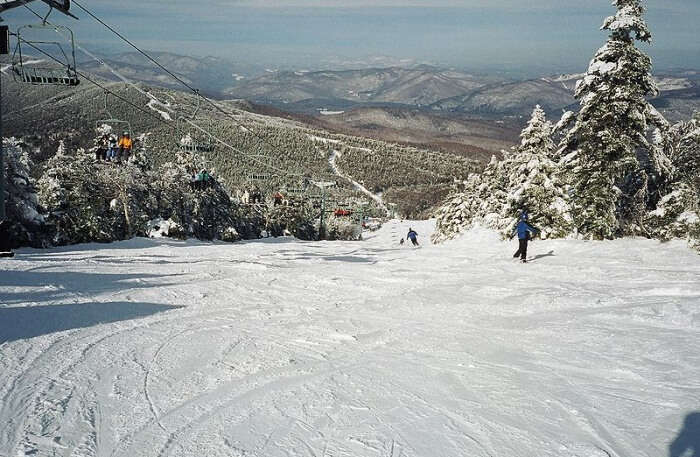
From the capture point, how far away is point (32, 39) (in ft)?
35.9

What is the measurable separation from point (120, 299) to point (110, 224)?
2077 centimetres

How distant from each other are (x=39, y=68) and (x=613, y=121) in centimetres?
1810

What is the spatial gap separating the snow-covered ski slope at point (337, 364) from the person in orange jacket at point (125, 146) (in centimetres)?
1041

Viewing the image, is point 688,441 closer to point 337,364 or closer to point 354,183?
point 337,364

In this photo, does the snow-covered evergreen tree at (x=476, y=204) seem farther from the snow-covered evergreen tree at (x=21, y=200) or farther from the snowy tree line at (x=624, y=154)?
the snow-covered evergreen tree at (x=21, y=200)

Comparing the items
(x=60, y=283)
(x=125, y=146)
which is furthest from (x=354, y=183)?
(x=60, y=283)

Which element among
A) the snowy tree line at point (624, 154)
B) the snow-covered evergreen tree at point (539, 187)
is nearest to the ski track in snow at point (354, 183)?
the snow-covered evergreen tree at point (539, 187)

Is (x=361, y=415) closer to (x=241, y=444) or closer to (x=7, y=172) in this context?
(x=241, y=444)

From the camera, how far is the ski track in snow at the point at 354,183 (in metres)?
129

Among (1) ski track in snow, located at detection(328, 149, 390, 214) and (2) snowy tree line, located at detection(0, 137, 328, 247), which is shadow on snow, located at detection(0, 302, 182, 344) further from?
(1) ski track in snow, located at detection(328, 149, 390, 214)

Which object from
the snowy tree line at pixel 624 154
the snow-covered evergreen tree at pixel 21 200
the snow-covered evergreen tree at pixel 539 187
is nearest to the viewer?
the snowy tree line at pixel 624 154

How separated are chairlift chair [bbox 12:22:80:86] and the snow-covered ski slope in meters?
4.12

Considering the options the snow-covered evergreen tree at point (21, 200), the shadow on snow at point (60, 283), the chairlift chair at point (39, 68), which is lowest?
the snow-covered evergreen tree at point (21, 200)

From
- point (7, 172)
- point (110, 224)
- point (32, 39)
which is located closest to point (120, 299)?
point (32, 39)
